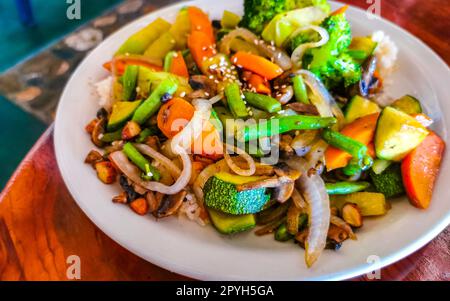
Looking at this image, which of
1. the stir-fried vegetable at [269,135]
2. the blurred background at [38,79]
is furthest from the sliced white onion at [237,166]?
the blurred background at [38,79]

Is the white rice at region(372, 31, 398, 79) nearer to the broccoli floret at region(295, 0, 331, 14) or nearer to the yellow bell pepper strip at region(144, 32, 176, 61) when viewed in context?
the broccoli floret at region(295, 0, 331, 14)

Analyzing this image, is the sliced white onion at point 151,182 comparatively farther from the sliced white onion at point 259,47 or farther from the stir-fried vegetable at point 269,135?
the sliced white onion at point 259,47

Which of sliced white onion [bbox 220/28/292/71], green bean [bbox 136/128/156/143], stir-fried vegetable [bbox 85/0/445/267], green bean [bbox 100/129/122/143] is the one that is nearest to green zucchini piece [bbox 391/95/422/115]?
stir-fried vegetable [bbox 85/0/445/267]

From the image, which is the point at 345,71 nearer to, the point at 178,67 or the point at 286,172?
the point at 286,172

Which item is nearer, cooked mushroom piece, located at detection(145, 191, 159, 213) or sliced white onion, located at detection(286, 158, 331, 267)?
sliced white onion, located at detection(286, 158, 331, 267)

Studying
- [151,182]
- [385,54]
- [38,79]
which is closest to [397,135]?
[385,54]
